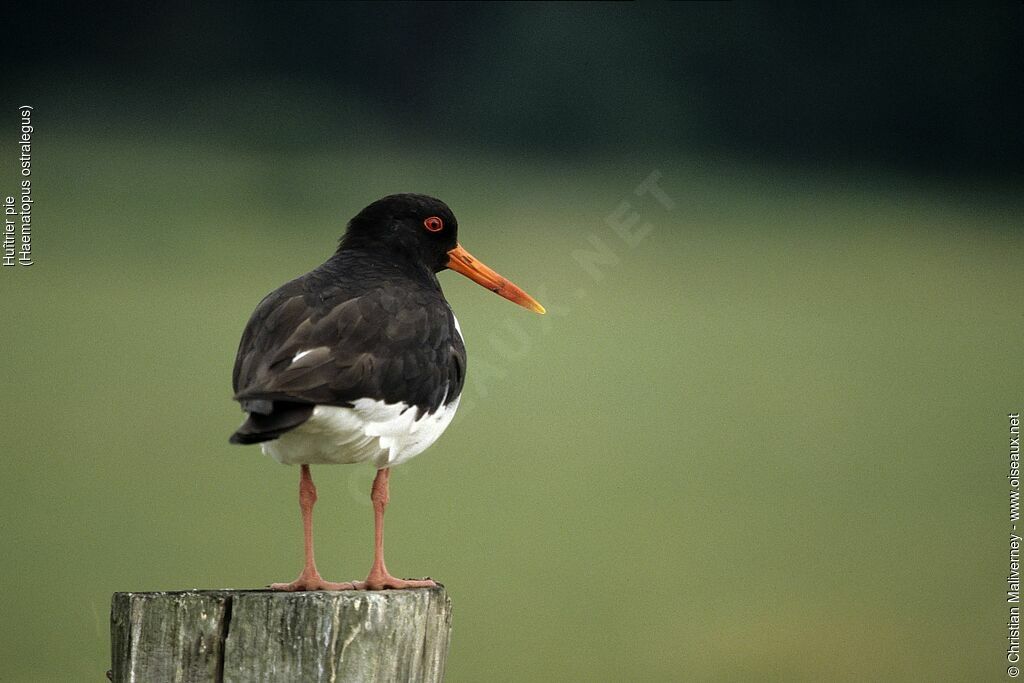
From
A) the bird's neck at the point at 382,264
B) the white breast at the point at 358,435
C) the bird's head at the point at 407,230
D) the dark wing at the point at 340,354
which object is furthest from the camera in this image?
the bird's head at the point at 407,230

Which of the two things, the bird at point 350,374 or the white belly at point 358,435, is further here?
the white belly at point 358,435

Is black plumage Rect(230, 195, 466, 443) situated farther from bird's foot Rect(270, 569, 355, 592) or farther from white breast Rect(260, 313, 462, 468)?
bird's foot Rect(270, 569, 355, 592)

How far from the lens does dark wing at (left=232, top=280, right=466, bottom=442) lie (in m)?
2.79

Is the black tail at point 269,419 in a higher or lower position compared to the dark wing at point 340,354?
lower

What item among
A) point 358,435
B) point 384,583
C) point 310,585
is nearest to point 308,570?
point 310,585

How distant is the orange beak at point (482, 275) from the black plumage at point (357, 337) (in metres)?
0.27

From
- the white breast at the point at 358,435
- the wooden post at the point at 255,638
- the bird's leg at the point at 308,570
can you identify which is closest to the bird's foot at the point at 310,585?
the bird's leg at the point at 308,570

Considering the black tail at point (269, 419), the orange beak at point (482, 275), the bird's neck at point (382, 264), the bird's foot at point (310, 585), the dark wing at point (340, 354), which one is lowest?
the bird's foot at point (310, 585)

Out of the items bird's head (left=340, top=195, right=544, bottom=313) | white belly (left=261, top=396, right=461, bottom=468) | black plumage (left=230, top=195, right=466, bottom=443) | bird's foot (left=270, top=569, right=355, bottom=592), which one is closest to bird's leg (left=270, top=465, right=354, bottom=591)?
bird's foot (left=270, top=569, right=355, bottom=592)

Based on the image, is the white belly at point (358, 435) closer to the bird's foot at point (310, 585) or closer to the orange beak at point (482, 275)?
the bird's foot at point (310, 585)

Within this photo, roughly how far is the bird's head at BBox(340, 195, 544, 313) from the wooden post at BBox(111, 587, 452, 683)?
1.61m

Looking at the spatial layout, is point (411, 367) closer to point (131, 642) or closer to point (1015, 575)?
point (131, 642)

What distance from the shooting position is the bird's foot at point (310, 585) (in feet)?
10.0

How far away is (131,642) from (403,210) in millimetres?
1891
